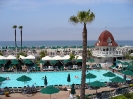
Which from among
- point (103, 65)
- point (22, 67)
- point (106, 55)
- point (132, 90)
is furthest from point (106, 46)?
point (132, 90)

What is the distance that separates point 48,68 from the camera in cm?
3828

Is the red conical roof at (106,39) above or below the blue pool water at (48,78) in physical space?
above

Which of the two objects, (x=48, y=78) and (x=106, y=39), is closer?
(x=48, y=78)

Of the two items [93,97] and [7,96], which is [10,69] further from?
[93,97]

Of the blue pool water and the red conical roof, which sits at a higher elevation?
the red conical roof

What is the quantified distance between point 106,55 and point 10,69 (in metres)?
20.3

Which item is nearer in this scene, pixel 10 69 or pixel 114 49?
pixel 10 69

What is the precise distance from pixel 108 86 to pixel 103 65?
1800cm

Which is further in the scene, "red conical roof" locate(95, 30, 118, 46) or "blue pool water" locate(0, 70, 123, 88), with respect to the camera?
"red conical roof" locate(95, 30, 118, 46)

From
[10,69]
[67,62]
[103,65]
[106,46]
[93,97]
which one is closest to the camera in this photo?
[93,97]

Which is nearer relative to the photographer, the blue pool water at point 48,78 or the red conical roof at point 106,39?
the blue pool water at point 48,78

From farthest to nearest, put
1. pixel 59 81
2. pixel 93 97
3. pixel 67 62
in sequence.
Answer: pixel 67 62, pixel 59 81, pixel 93 97

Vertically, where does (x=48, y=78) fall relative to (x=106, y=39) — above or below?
below

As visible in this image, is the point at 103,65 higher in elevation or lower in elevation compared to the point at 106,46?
lower
